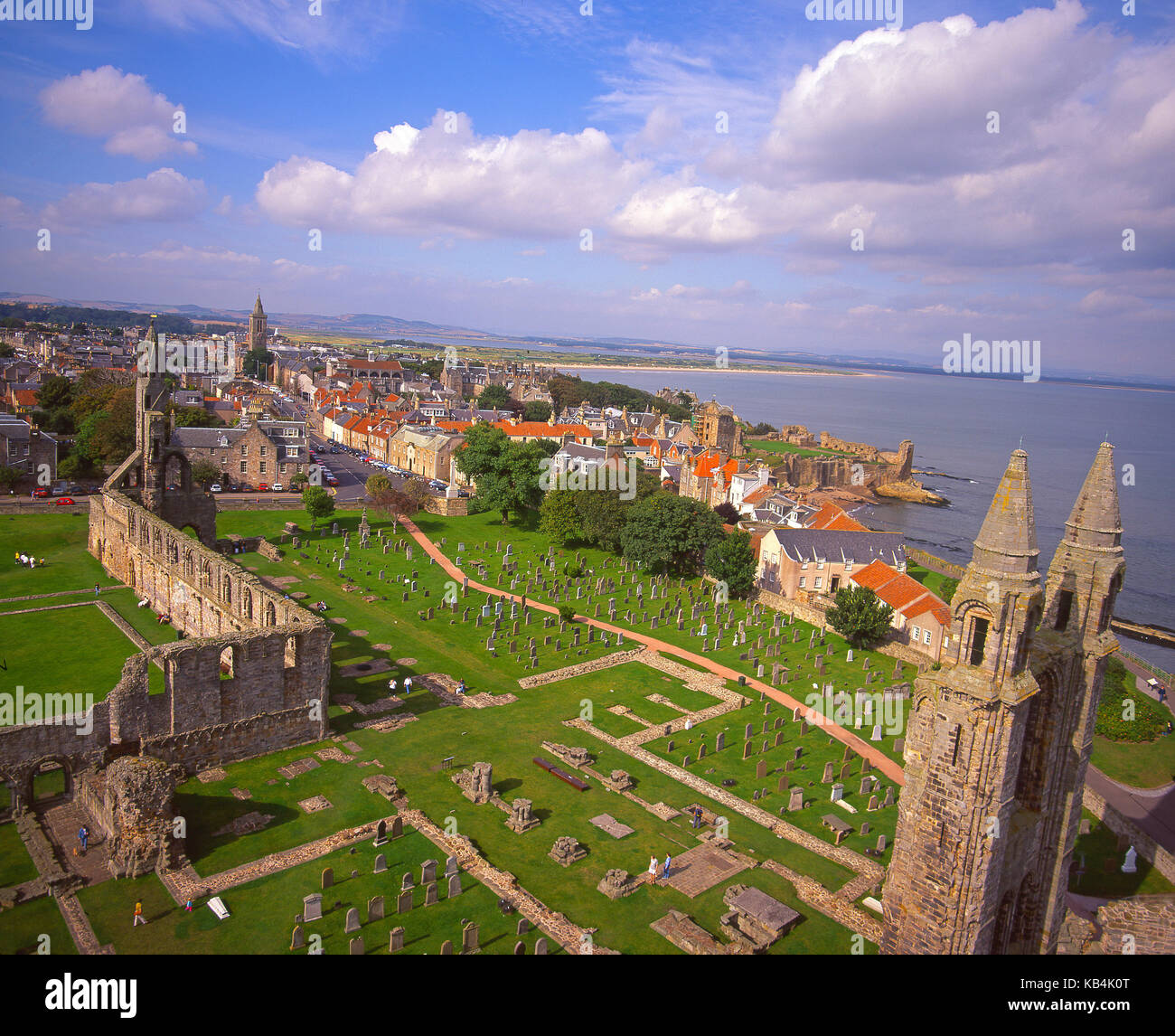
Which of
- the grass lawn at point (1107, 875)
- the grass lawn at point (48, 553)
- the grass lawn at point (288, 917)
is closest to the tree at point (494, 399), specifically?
the grass lawn at point (48, 553)

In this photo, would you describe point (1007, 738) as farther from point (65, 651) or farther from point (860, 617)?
point (65, 651)

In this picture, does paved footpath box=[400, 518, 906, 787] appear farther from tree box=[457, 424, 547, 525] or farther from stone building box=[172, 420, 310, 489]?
stone building box=[172, 420, 310, 489]

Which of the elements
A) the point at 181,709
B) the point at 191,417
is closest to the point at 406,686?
the point at 181,709

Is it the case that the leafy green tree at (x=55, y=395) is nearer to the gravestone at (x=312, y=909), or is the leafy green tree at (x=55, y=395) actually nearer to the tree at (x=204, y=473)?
the tree at (x=204, y=473)

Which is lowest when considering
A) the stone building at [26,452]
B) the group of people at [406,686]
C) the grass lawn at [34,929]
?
the grass lawn at [34,929]

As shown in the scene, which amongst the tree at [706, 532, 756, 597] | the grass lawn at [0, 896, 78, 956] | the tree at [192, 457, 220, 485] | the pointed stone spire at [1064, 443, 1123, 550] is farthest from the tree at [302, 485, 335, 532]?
the pointed stone spire at [1064, 443, 1123, 550]

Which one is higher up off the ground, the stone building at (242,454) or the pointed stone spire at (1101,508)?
the pointed stone spire at (1101,508)

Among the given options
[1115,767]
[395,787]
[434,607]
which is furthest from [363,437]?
[1115,767]

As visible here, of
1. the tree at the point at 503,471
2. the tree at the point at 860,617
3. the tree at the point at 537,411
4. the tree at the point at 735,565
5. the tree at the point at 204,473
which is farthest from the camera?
the tree at the point at 537,411
